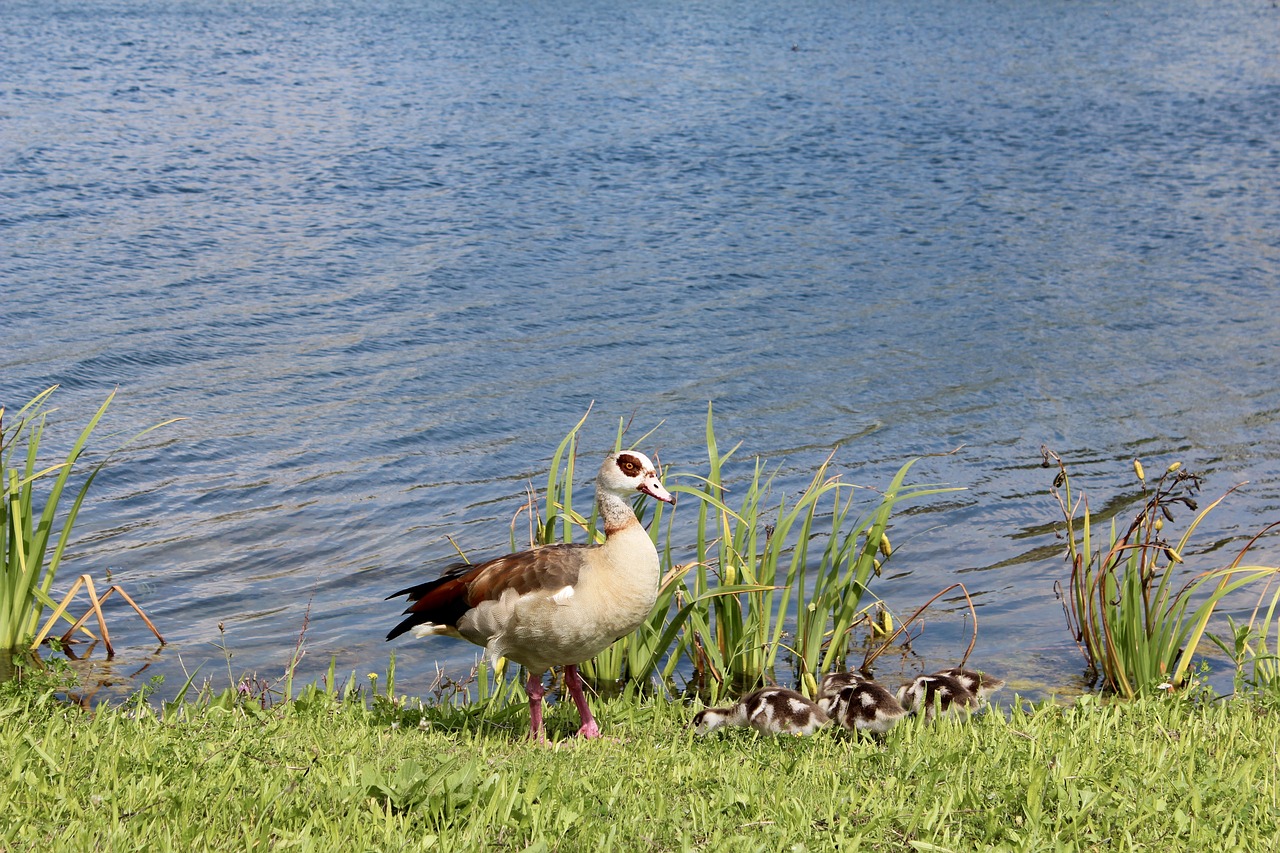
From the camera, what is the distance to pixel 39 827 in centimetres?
395

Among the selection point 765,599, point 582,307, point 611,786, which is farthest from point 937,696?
point 582,307

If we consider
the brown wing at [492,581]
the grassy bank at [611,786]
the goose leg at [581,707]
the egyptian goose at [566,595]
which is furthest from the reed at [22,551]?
the goose leg at [581,707]

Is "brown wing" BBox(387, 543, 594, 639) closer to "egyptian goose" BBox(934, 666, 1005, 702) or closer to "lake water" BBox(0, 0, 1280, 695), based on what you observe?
"lake water" BBox(0, 0, 1280, 695)

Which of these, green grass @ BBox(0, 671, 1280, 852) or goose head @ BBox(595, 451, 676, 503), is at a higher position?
goose head @ BBox(595, 451, 676, 503)

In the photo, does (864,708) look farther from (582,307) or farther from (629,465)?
(582,307)

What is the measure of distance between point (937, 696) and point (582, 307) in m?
11.6

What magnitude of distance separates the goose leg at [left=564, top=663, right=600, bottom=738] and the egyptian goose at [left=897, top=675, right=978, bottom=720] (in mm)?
1675

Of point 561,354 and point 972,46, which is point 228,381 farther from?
point 972,46

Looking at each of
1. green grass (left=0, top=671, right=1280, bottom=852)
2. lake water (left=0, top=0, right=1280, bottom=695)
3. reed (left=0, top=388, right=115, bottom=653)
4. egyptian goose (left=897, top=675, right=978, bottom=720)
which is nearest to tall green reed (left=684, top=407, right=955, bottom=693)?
egyptian goose (left=897, top=675, right=978, bottom=720)

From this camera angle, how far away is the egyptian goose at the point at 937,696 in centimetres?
636

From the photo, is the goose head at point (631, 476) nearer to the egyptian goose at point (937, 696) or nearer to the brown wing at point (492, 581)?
the brown wing at point (492, 581)

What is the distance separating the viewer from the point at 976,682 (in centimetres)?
679

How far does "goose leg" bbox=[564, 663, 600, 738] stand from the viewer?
6.05m


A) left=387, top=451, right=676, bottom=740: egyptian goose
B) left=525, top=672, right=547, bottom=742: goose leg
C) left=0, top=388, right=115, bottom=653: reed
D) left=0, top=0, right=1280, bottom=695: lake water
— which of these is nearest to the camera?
left=387, top=451, right=676, bottom=740: egyptian goose
